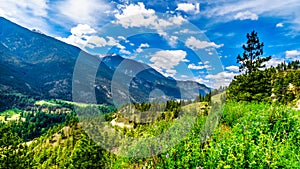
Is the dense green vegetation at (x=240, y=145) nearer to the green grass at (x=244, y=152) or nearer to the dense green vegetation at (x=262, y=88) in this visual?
the green grass at (x=244, y=152)

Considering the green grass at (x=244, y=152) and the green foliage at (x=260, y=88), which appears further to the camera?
the green foliage at (x=260, y=88)

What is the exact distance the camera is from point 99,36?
56.2 feet

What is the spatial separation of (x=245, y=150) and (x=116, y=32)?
13.0 m

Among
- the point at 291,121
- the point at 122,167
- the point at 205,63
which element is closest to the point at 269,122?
the point at 291,121

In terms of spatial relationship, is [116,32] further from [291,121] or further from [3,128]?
[3,128]

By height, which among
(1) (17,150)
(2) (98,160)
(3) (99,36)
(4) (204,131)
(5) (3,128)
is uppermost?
(3) (99,36)

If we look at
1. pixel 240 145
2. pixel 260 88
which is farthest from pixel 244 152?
pixel 260 88

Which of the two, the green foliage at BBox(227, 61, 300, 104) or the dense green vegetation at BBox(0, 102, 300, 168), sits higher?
the green foliage at BBox(227, 61, 300, 104)

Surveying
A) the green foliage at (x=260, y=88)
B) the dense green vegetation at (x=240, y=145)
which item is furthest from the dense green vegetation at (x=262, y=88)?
the dense green vegetation at (x=240, y=145)

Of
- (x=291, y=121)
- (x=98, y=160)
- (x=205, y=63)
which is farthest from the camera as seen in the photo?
(x=98, y=160)

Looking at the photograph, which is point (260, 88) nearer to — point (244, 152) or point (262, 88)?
point (262, 88)

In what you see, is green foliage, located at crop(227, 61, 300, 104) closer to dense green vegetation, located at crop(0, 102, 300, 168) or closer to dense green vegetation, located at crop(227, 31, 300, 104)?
dense green vegetation, located at crop(227, 31, 300, 104)

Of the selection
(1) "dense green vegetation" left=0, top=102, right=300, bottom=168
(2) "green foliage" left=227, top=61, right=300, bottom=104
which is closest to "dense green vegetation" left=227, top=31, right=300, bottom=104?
(2) "green foliage" left=227, top=61, right=300, bottom=104

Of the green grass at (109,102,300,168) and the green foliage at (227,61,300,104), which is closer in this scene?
the green grass at (109,102,300,168)
